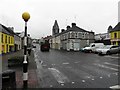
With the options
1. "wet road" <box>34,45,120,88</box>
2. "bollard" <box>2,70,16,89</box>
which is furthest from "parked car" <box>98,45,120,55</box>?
"bollard" <box>2,70,16,89</box>

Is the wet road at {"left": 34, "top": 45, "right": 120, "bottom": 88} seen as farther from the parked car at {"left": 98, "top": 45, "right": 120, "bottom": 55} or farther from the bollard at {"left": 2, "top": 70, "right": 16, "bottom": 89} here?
the parked car at {"left": 98, "top": 45, "right": 120, "bottom": 55}

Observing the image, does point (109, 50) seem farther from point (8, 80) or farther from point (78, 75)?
point (8, 80)

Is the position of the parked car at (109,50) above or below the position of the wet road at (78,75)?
above

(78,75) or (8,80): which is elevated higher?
(8,80)

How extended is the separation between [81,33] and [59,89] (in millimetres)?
46362

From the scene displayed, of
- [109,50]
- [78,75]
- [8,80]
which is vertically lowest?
[78,75]

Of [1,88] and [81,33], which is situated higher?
[81,33]

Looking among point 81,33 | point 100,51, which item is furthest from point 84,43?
point 100,51

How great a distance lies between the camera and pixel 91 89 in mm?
7008

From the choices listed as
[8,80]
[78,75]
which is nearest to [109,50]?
[78,75]

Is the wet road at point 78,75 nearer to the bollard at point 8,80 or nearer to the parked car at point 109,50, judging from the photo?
the bollard at point 8,80

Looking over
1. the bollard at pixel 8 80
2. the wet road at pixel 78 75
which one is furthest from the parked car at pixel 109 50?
the bollard at pixel 8 80

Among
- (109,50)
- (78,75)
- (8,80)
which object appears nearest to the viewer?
(8,80)

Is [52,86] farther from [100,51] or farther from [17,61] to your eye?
[100,51]
